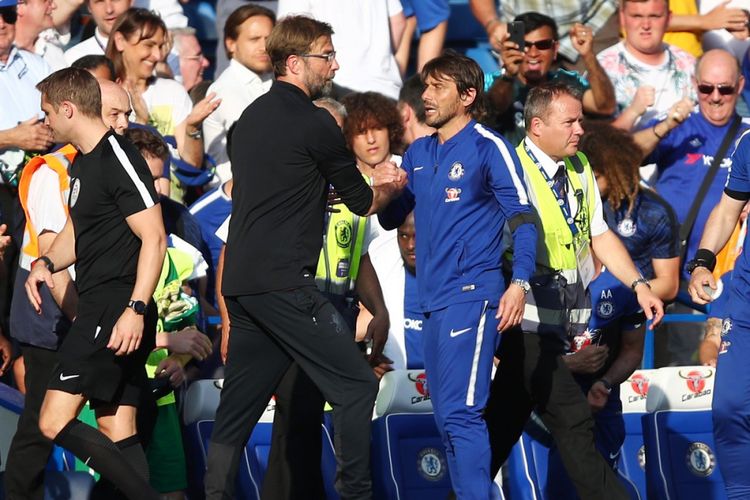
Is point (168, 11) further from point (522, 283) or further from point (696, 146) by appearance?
point (522, 283)

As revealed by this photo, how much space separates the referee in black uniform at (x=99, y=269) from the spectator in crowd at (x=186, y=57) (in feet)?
11.9

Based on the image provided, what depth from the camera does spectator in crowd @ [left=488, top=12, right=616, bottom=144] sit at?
8.98 m

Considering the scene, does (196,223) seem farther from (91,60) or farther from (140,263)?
(140,263)

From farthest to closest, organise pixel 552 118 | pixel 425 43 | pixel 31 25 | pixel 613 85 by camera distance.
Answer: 1. pixel 425 43
2. pixel 613 85
3. pixel 31 25
4. pixel 552 118

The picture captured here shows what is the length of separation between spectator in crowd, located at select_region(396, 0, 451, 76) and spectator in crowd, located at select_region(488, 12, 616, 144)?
1.29 meters

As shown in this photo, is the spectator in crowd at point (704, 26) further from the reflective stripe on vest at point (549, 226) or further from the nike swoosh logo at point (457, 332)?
the nike swoosh logo at point (457, 332)

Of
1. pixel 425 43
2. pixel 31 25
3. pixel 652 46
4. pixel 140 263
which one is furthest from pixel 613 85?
pixel 140 263

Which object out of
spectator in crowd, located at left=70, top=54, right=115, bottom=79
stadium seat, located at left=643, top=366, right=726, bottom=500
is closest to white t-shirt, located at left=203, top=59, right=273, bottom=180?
spectator in crowd, located at left=70, top=54, right=115, bottom=79

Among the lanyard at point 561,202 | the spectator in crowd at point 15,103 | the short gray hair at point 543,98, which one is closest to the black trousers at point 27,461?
the spectator in crowd at point 15,103

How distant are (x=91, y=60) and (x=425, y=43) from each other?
282cm

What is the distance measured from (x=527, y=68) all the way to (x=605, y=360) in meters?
2.36

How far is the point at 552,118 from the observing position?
6.84 metres

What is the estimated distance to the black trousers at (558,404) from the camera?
21.7 feet

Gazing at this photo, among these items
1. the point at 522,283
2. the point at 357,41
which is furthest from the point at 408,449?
the point at 357,41
